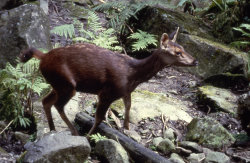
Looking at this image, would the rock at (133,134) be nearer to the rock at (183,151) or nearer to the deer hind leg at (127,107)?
the deer hind leg at (127,107)

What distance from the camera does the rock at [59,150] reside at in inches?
145

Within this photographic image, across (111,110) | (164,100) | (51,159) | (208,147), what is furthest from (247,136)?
(51,159)

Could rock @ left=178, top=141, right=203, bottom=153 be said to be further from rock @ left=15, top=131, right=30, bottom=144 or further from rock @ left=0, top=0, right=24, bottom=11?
rock @ left=0, top=0, right=24, bottom=11

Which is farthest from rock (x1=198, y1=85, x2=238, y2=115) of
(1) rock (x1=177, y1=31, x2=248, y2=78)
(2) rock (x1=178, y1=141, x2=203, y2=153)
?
(2) rock (x1=178, y1=141, x2=203, y2=153)

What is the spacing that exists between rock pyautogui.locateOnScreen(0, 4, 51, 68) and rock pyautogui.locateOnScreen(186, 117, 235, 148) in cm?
361

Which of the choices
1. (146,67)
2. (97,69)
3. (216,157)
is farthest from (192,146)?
(97,69)

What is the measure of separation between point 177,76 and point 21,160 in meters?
5.04

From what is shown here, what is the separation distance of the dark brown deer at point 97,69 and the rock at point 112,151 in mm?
445

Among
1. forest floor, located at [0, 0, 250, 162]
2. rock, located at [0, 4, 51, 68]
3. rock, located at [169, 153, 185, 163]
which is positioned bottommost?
forest floor, located at [0, 0, 250, 162]

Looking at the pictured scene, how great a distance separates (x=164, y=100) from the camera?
6652mm

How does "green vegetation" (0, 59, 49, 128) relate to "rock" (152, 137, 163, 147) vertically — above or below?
above

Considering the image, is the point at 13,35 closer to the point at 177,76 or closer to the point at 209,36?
the point at 177,76

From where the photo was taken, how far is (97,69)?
4.65 meters

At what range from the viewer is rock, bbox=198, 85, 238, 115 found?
654 cm
